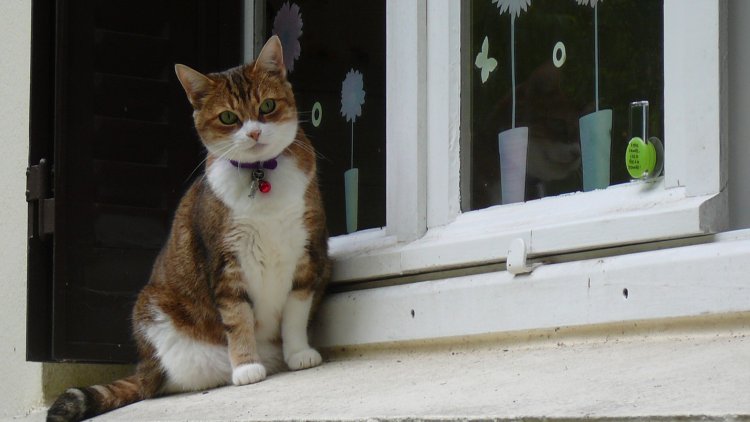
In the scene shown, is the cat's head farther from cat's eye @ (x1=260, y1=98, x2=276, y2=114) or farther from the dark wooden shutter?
the dark wooden shutter

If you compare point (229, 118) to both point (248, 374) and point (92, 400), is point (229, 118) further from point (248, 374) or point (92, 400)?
point (92, 400)

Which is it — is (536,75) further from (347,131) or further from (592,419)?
(592,419)

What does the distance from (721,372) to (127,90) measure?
2.36 meters

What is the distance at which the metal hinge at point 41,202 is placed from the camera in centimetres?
338

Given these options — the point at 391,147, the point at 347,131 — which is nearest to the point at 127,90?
the point at 347,131

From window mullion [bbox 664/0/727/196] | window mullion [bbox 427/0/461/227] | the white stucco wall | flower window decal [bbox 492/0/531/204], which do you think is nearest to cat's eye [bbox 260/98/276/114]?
window mullion [bbox 427/0/461/227]

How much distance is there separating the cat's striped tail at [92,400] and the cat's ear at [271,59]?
3.28 ft

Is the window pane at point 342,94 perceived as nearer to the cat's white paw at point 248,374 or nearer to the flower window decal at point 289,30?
the flower window decal at point 289,30

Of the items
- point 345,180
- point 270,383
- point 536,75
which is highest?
point 536,75

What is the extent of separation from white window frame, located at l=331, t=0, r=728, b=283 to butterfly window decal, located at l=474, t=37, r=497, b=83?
0.24ft

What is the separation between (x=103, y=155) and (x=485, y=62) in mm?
1324

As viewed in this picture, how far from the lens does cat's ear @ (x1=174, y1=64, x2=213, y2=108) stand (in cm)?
311

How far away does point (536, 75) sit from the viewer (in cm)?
273

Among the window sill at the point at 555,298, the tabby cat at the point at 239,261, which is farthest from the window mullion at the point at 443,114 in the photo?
the tabby cat at the point at 239,261
